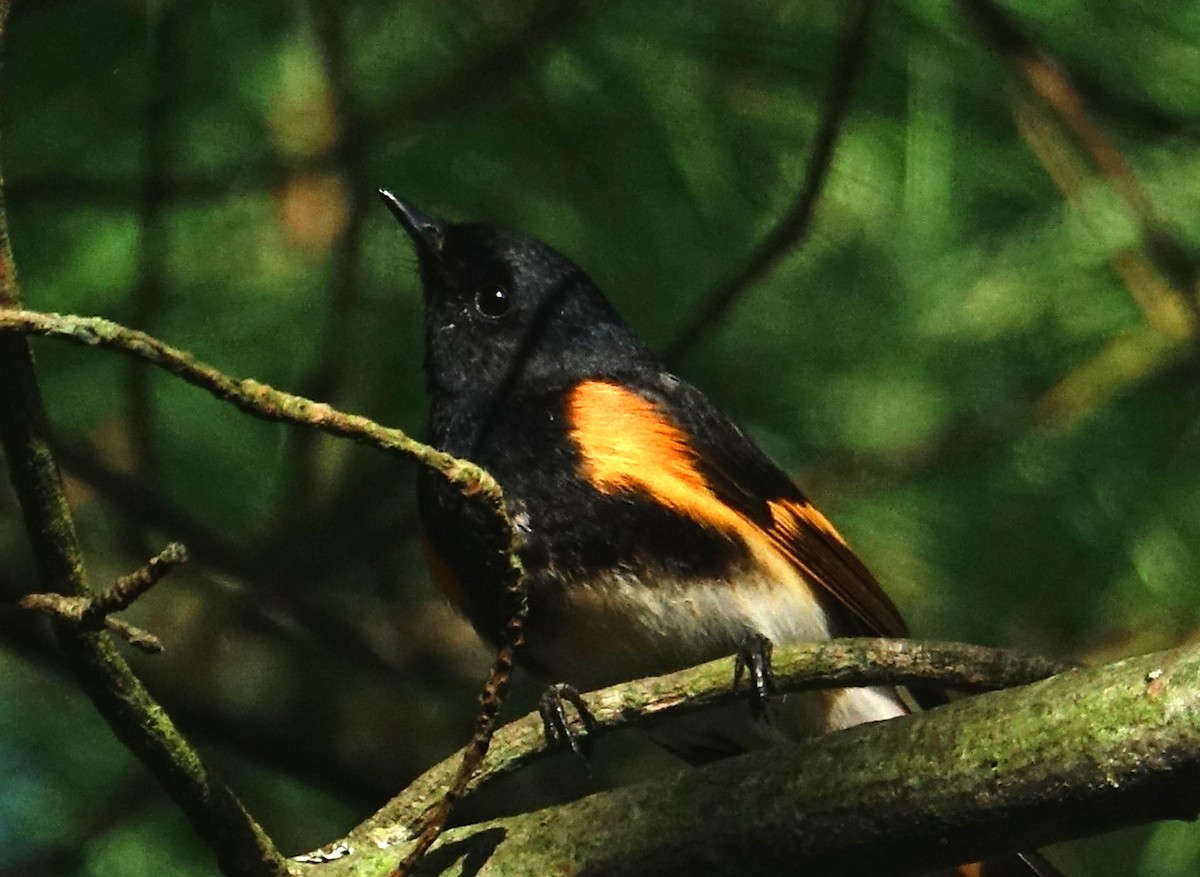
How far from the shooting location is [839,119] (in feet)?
7.10

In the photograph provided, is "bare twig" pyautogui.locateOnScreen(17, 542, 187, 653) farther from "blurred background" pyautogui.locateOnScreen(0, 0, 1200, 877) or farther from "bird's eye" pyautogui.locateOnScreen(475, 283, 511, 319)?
"bird's eye" pyautogui.locateOnScreen(475, 283, 511, 319)

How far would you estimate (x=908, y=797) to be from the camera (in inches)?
57.6

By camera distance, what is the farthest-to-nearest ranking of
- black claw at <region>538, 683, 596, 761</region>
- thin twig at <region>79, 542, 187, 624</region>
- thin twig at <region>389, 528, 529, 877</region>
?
1. black claw at <region>538, 683, 596, 761</region>
2. thin twig at <region>389, 528, 529, 877</region>
3. thin twig at <region>79, 542, 187, 624</region>

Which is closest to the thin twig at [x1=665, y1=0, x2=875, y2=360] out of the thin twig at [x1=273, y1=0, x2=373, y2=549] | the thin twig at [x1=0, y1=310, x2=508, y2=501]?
the thin twig at [x1=273, y1=0, x2=373, y2=549]

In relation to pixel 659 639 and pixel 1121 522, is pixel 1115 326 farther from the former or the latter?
pixel 659 639

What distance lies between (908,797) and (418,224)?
1268mm

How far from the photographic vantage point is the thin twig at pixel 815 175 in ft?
7.06

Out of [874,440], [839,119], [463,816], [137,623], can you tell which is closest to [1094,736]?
[839,119]

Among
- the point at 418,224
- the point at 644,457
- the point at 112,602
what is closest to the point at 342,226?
the point at 418,224

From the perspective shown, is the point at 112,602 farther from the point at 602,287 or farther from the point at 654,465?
the point at 602,287

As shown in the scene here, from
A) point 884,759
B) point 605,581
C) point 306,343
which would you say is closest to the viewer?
point 884,759

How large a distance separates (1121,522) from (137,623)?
58.0 inches

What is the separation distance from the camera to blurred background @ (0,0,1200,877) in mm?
2332

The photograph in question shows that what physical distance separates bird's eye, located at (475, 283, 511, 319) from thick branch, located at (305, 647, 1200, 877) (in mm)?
1092
